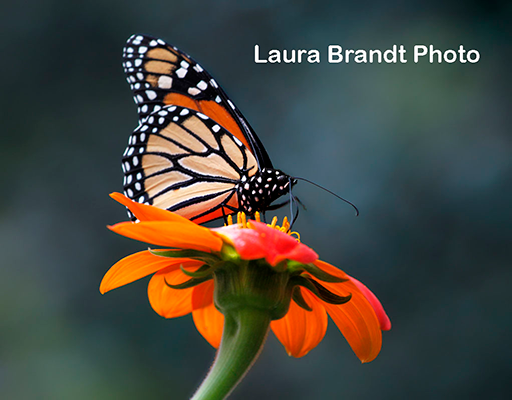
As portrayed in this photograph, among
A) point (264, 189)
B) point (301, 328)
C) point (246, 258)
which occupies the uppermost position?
point (264, 189)

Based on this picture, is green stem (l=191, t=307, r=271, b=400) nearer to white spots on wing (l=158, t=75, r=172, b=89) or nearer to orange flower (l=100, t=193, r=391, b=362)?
orange flower (l=100, t=193, r=391, b=362)

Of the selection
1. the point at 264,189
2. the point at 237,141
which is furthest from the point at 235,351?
the point at 237,141

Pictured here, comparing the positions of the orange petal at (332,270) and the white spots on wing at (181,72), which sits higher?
the white spots on wing at (181,72)

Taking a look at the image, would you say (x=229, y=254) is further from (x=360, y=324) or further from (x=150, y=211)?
(x=360, y=324)

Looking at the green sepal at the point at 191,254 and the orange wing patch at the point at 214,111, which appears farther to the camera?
the orange wing patch at the point at 214,111

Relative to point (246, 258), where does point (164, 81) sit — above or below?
above

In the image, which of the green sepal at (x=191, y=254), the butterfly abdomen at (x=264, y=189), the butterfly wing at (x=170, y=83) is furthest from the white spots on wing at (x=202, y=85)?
the green sepal at (x=191, y=254)

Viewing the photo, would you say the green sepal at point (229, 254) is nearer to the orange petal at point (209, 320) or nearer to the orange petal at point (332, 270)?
the orange petal at point (332, 270)
